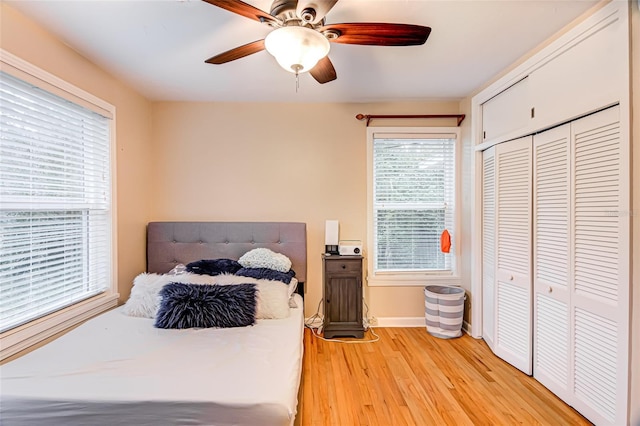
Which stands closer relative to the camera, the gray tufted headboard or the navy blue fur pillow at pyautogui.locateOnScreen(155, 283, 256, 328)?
the navy blue fur pillow at pyautogui.locateOnScreen(155, 283, 256, 328)

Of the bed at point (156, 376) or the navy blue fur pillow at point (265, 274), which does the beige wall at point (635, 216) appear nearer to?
the bed at point (156, 376)

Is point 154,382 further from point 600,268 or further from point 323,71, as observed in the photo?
A: point 600,268

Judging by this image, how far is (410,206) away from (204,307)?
7.61ft

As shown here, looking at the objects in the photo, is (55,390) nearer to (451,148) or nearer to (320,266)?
(320,266)

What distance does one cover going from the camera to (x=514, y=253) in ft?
7.75

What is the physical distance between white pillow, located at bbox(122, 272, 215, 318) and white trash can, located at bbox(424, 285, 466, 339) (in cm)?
219

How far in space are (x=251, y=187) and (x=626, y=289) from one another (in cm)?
298

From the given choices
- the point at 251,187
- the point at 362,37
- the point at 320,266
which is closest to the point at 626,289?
the point at 362,37

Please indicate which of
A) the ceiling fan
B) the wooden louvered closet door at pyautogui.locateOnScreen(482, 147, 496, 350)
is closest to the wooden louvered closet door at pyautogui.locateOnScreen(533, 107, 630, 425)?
the wooden louvered closet door at pyautogui.locateOnScreen(482, 147, 496, 350)

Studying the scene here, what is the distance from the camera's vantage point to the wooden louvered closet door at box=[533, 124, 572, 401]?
1.89 metres

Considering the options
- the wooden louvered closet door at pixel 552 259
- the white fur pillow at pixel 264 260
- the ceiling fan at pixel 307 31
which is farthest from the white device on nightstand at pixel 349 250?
the ceiling fan at pixel 307 31

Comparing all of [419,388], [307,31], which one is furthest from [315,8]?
[419,388]

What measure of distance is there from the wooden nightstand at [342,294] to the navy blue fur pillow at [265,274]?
478 millimetres

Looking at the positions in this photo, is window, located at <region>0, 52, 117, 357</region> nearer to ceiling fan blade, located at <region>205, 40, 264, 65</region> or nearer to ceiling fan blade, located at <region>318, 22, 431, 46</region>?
ceiling fan blade, located at <region>205, 40, 264, 65</region>
